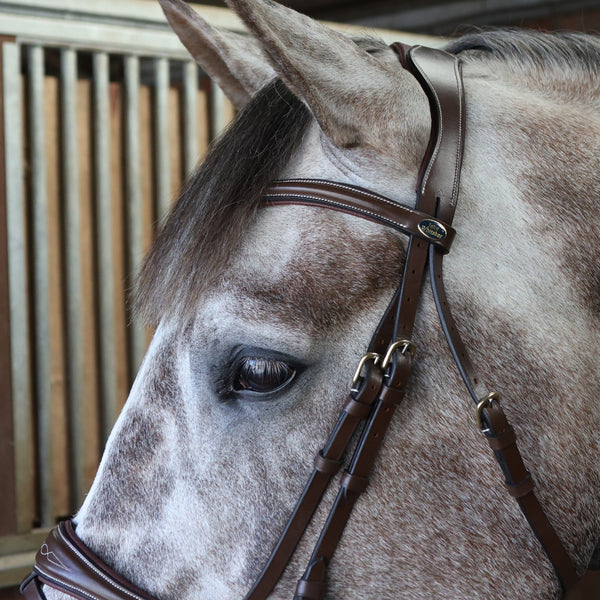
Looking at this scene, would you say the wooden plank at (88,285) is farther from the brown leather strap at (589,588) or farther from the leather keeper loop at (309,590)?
the brown leather strap at (589,588)

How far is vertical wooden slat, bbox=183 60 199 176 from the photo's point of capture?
1771mm

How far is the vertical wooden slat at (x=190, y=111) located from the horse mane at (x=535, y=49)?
39.8 inches

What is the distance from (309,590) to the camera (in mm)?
659

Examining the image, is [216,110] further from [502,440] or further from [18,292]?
[502,440]

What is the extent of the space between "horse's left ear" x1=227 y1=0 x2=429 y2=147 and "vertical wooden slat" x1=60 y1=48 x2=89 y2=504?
1.02 metres

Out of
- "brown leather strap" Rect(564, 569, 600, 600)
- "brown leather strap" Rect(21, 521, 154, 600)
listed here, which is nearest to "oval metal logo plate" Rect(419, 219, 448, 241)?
"brown leather strap" Rect(21, 521, 154, 600)

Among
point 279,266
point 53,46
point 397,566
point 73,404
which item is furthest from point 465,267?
point 53,46

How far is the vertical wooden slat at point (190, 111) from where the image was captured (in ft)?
5.81

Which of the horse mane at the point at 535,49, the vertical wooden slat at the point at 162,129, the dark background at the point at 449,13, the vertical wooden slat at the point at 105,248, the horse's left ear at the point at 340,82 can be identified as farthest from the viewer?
the dark background at the point at 449,13

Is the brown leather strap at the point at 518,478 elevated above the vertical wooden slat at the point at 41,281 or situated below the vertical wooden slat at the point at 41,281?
above

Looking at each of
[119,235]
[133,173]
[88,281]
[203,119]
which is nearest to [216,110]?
[203,119]

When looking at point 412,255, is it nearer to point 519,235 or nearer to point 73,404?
point 519,235

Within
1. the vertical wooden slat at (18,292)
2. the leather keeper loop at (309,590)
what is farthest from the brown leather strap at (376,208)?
the vertical wooden slat at (18,292)

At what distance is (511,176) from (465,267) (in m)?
0.12
